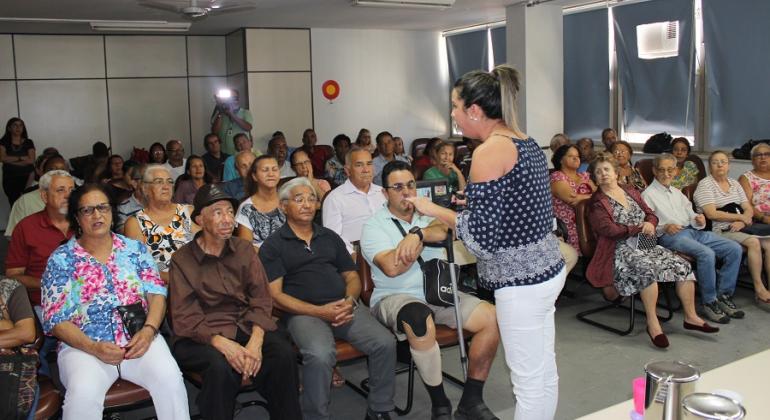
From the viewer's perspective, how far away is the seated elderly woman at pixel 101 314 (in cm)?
285

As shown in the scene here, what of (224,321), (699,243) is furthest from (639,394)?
(699,243)

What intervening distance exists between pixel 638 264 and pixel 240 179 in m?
3.00

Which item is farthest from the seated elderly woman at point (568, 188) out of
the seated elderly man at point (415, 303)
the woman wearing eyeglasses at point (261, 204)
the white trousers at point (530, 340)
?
the white trousers at point (530, 340)

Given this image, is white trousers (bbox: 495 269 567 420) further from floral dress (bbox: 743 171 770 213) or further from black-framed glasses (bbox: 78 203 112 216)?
floral dress (bbox: 743 171 770 213)

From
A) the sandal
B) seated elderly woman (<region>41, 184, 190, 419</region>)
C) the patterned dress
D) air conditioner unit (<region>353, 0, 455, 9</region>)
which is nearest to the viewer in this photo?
seated elderly woman (<region>41, 184, 190, 419</region>)

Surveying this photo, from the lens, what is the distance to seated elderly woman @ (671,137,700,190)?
21.3 feet

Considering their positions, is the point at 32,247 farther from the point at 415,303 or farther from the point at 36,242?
the point at 415,303

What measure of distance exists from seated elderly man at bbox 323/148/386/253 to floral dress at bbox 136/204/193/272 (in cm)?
100

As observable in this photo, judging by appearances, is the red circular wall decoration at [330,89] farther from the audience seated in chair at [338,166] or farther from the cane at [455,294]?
the cane at [455,294]

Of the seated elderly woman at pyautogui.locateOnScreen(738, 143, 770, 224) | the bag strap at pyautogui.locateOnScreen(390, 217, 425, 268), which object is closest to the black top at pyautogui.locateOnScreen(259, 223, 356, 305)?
the bag strap at pyautogui.locateOnScreen(390, 217, 425, 268)

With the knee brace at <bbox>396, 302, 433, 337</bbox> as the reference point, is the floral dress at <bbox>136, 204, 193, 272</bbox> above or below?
above

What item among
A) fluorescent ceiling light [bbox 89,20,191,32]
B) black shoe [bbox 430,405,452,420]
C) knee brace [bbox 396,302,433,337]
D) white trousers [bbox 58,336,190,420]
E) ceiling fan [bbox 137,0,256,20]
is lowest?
black shoe [bbox 430,405,452,420]

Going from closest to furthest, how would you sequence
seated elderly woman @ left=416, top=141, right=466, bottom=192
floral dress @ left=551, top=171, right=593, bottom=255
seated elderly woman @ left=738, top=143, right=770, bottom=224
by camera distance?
floral dress @ left=551, top=171, right=593, bottom=255 < seated elderly woman @ left=738, top=143, right=770, bottom=224 < seated elderly woman @ left=416, top=141, right=466, bottom=192

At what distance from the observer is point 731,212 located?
17.9 feet
